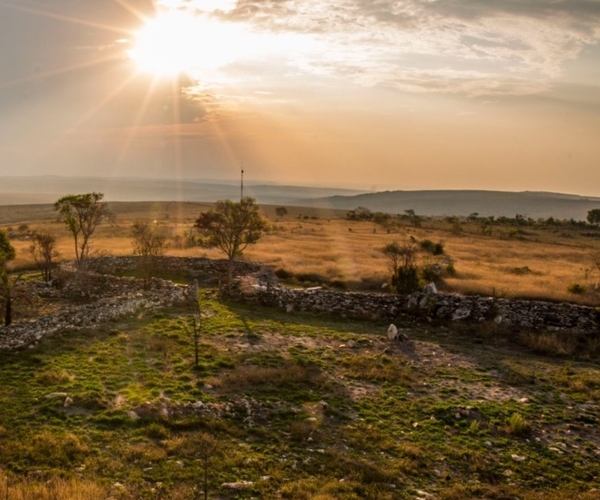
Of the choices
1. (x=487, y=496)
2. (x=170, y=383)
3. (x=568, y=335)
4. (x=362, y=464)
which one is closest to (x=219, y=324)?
(x=170, y=383)

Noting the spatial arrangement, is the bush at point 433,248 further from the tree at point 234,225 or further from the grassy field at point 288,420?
the grassy field at point 288,420

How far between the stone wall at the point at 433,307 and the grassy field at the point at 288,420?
119 inches

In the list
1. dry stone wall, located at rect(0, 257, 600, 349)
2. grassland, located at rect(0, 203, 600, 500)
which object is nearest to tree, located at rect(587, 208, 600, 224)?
dry stone wall, located at rect(0, 257, 600, 349)

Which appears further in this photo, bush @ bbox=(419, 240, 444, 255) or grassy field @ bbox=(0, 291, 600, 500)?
Answer: bush @ bbox=(419, 240, 444, 255)

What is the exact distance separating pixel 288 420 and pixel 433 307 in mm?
11344

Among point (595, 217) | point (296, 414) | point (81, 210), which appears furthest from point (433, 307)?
point (595, 217)

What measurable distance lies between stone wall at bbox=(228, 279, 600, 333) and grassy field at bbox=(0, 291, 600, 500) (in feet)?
9.90

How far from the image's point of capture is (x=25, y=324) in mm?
14875

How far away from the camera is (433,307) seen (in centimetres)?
1986

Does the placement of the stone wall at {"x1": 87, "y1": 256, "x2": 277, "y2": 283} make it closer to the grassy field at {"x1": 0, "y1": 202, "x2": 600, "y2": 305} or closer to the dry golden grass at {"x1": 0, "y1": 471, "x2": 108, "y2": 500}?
the grassy field at {"x1": 0, "y1": 202, "x2": 600, "y2": 305}

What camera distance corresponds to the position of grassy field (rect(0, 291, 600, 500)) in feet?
25.9

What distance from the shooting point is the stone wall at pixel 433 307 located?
60.2ft

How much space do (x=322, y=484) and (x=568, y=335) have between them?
44.7ft

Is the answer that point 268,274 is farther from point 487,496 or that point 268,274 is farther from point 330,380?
point 487,496
